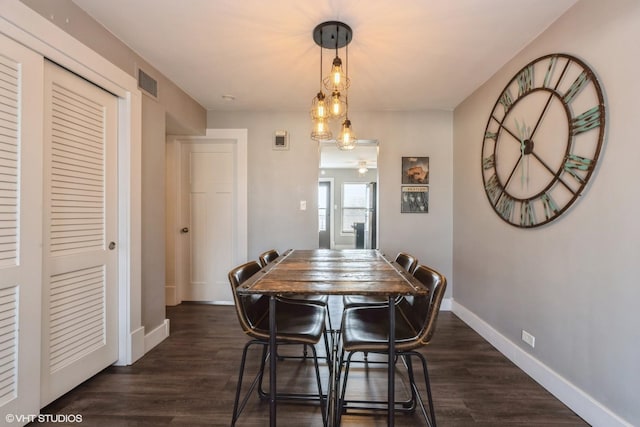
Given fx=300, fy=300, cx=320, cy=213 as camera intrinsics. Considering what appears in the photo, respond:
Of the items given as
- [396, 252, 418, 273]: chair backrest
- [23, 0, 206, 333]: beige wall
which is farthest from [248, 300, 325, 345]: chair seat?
[23, 0, 206, 333]: beige wall

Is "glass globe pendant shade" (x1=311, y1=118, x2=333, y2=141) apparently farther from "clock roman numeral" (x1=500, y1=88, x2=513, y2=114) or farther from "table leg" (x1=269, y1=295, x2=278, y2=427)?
"clock roman numeral" (x1=500, y1=88, x2=513, y2=114)

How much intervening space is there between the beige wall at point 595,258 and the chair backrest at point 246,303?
1.81m

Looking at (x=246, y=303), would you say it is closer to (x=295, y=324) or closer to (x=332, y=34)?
(x=295, y=324)

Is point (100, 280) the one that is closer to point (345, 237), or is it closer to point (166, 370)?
point (166, 370)

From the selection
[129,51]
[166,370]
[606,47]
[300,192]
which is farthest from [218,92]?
[606,47]

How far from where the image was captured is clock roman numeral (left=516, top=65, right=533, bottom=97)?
6.84 feet

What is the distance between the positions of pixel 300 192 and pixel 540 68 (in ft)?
7.93

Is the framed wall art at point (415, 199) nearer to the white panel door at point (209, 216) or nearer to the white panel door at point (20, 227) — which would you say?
the white panel door at point (209, 216)

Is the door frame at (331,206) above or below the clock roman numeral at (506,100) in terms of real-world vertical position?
below

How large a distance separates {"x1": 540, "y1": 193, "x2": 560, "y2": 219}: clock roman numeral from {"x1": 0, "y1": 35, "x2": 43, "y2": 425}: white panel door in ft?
9.63

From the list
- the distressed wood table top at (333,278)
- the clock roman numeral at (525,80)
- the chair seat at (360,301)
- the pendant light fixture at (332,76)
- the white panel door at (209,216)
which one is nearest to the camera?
the distressed wood table top at (333,278)

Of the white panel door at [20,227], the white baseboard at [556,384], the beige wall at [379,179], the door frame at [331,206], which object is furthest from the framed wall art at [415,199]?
the door frame at [331,206]

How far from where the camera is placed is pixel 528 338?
6.93 ft

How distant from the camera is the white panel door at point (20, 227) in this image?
4.67ft
